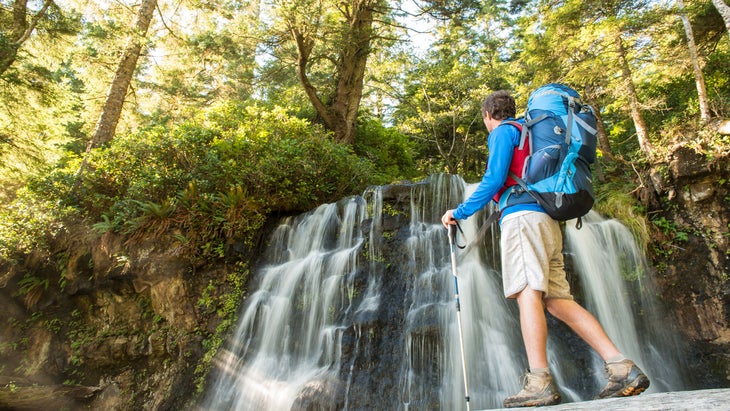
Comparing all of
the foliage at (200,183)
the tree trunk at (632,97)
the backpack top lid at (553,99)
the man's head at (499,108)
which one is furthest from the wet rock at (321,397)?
the tree trunk at (632,97)

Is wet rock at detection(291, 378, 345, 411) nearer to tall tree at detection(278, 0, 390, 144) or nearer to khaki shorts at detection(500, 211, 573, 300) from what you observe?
khaki shorts at detection(500, 211, 573, 300)

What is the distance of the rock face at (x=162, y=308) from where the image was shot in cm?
573

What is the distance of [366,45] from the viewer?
1214 cm

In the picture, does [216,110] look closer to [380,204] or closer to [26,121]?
[26,121]

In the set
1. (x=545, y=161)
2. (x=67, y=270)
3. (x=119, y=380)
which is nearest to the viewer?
(x=545, y=161)

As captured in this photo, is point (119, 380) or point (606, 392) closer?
point (606, 392)

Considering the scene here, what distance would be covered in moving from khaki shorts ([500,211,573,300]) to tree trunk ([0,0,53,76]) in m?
10.7

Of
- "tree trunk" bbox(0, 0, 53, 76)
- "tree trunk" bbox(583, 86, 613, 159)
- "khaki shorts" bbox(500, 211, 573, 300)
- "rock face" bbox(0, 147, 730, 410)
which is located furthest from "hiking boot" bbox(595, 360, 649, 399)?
"tree trunk" bbox(0, 0, 53, 76)

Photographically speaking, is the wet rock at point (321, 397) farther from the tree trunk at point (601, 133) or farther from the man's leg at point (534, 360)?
the tree trunk at point (601, 133)

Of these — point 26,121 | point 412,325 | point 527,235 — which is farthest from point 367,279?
point 26,121

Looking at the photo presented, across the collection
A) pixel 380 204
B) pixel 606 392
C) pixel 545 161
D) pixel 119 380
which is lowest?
pixel 119 380

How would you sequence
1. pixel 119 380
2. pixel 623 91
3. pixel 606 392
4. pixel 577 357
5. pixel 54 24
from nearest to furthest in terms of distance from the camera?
pixel 606 392, pixel 577 357, pixel 119 380, pixel 623 91, pixel 54 24

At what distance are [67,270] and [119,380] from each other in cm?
252

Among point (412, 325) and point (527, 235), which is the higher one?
point (527, 235)
